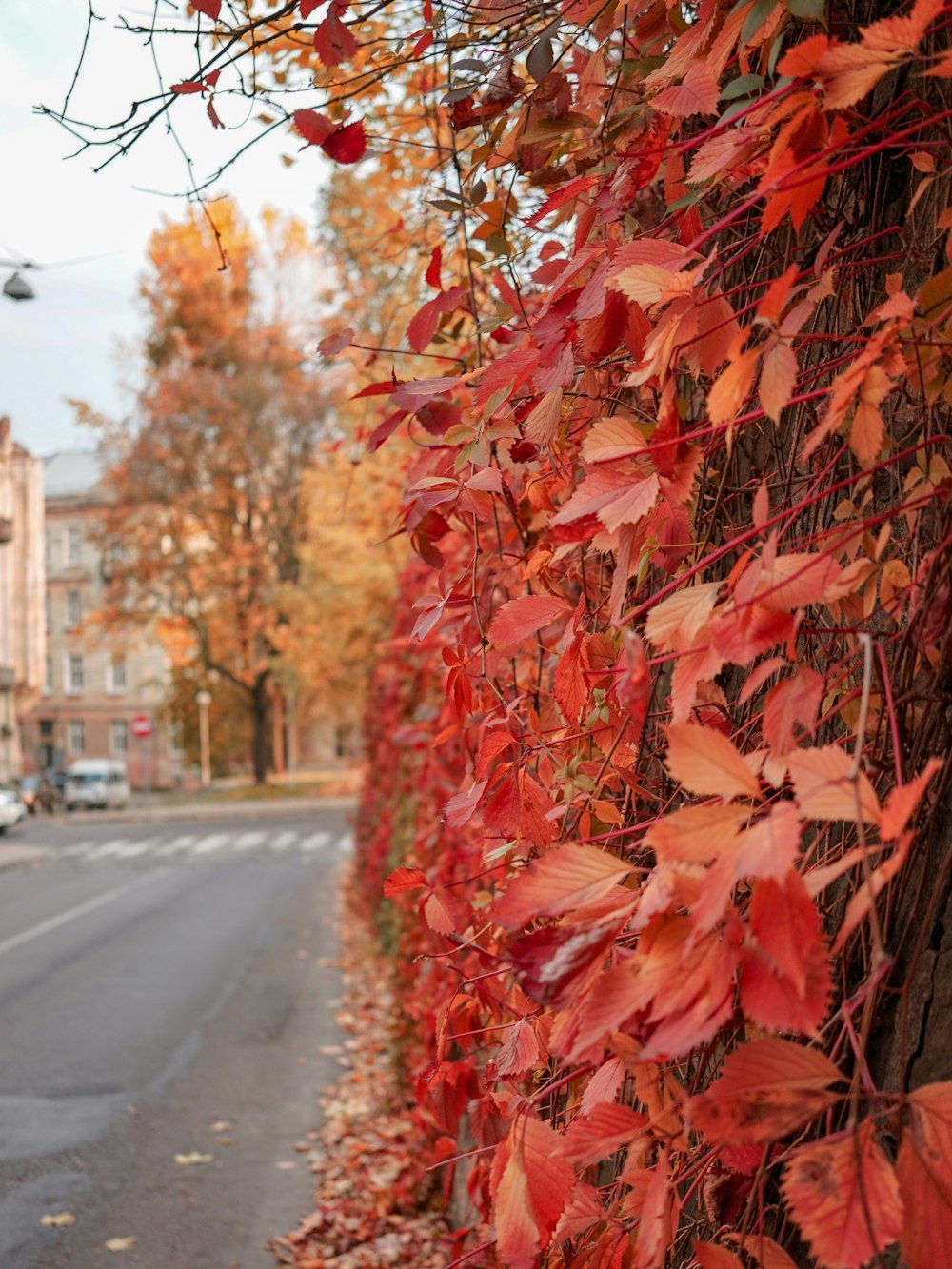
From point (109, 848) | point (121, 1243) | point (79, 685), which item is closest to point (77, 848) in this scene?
point (109, 848)

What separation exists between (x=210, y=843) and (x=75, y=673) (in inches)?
1364

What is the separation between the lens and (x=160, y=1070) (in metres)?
7.42

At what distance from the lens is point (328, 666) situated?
98.8 ft

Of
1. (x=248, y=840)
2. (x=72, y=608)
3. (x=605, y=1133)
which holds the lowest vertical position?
(x=248, y=840)

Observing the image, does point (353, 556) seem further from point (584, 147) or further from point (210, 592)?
point (584, 147)

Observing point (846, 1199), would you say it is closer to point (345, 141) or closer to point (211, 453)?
point (345, 141)

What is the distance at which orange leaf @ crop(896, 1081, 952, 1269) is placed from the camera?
0.84m

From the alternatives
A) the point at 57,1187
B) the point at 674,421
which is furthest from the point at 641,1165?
the point at 57,1187

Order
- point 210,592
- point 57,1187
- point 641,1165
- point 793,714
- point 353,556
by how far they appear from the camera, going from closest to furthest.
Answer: point 793,714 → point 641,1165 → point 57,1187 → point 353,556 → point 210,592

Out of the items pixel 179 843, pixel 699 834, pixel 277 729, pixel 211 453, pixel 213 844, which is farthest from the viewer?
pixel 277 729

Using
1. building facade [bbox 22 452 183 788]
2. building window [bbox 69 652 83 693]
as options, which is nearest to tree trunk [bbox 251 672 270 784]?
building facade [bbox 22 452 183 788]

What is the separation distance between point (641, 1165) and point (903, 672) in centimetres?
62

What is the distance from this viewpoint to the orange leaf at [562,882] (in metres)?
1.03

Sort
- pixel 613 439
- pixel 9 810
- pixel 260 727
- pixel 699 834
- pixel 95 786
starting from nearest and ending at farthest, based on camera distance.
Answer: pixel 699 834
pixel 613 439
pixel 9 810
pixel 260 727
pixel 95 786
